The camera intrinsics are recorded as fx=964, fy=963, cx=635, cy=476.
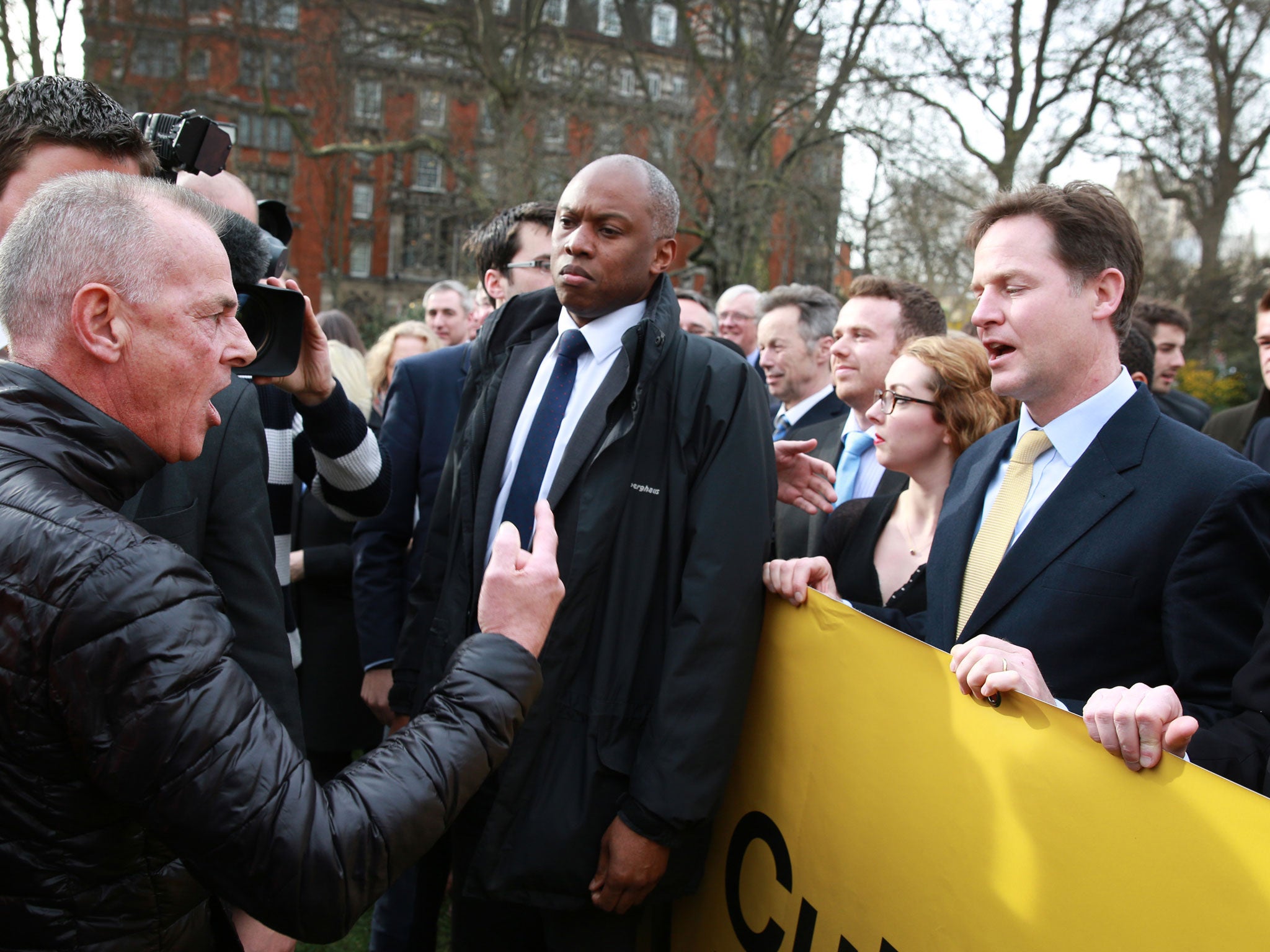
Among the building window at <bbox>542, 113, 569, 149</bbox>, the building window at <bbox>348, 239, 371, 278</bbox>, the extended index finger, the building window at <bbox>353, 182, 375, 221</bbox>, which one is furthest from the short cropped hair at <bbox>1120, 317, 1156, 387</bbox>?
the building window at <bbox>353, 182, 375, 221</bbox>

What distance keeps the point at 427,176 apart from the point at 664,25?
2319 cm

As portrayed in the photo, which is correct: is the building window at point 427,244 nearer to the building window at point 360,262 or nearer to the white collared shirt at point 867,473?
the building window at point 360,262

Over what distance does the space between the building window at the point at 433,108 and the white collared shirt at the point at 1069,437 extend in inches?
961

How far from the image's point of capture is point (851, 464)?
3.90 metres

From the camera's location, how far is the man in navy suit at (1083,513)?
72.5 inches

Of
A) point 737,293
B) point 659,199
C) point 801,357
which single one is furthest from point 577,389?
point 737,293

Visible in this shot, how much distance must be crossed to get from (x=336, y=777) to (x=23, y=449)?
62cm

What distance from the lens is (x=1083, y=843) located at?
1.63m

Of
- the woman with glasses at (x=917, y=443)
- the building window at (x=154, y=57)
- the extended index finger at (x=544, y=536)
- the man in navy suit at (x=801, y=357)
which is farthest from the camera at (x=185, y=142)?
the building window at (x=154, y=57)

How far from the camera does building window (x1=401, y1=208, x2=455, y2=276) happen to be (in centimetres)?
3509

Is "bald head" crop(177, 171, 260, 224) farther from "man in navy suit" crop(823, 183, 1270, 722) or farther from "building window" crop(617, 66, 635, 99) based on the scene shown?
"building window" crop(617, 66, 635, 99)

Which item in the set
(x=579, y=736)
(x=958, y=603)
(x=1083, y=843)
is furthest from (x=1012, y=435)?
(x=579, y=736)

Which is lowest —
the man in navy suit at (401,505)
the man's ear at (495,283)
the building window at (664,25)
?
the man in navy suit at (401,505)

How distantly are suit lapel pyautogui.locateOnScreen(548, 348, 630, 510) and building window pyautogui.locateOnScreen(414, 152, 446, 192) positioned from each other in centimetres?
4000
